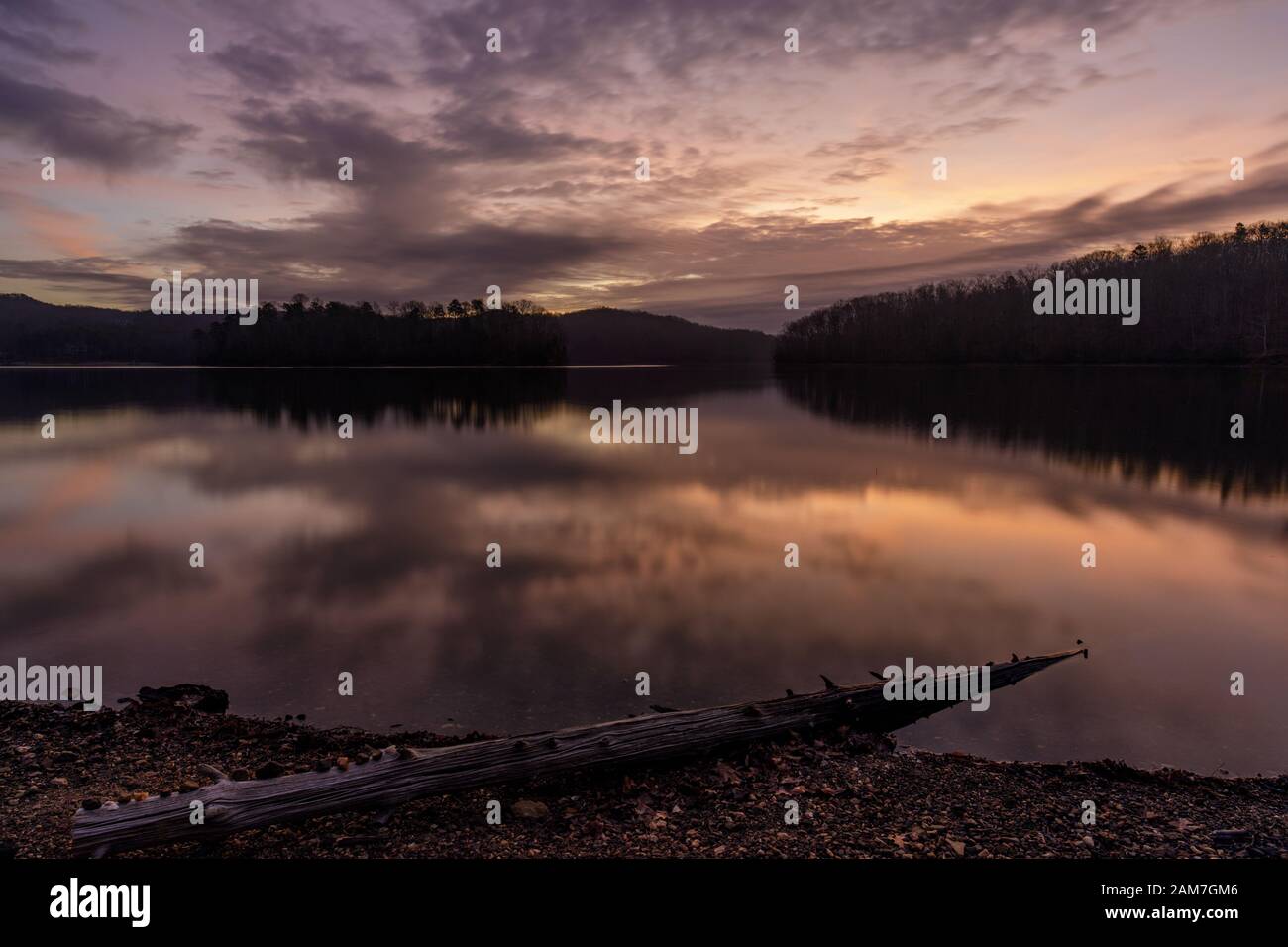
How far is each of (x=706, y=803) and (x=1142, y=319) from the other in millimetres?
157707

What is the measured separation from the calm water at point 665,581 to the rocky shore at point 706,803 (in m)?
0.81

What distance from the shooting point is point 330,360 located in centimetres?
17212

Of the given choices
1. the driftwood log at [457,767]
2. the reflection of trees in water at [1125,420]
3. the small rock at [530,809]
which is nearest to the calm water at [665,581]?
the reflection of trees in water at [1125,420]

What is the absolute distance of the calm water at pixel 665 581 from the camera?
8094 mm

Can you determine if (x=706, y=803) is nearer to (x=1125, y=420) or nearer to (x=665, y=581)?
(x=665, y=581)

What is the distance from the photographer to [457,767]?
557 cm

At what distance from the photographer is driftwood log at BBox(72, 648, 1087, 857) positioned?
4.71 m

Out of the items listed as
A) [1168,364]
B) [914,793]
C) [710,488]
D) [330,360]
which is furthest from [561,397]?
[330,360]

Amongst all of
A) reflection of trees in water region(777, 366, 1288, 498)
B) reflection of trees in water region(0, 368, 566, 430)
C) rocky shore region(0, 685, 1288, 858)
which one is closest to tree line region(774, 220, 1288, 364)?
reflection of trees in water region(777, 366, 1288, 498)

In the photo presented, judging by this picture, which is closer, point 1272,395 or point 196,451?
point 196,451

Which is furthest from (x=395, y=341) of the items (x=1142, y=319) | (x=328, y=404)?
(x=1142, y=319)

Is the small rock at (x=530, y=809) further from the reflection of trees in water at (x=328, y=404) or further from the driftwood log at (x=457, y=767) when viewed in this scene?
the reflection of trees in water at (x=328, y=404)
